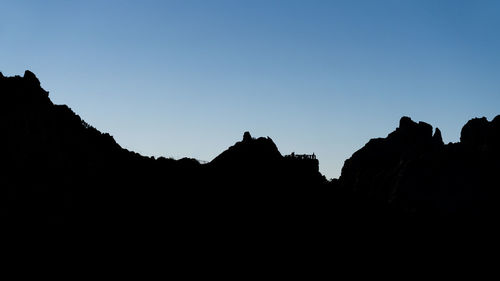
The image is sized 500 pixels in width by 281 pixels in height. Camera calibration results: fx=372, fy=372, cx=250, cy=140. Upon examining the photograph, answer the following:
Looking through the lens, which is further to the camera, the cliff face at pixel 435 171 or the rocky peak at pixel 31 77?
the cliff face at pixel 435 171

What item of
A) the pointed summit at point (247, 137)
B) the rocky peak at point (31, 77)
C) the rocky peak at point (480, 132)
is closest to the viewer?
the rocky peak at point (31, 77)

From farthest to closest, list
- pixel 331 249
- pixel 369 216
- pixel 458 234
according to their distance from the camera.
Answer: pixel 458 234
pixel 369 216
pixel 331 249

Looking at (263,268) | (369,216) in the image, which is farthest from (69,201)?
(369,216)

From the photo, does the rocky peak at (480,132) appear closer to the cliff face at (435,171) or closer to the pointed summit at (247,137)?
the cliff face at (435,171)

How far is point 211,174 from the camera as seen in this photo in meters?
30.9

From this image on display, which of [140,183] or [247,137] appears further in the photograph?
[247,137]

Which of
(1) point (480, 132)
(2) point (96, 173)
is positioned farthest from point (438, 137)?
(2) point (96, 173)

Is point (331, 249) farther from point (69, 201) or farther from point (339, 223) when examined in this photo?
point (69, 201)

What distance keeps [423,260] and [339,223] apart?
27.7 ft

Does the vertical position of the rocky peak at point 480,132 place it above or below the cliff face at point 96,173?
above

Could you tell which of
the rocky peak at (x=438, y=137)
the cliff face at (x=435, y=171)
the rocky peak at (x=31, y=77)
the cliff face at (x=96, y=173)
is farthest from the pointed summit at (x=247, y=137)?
the rocky peak at (x=438, y=137)

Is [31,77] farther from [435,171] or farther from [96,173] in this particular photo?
[435,171]

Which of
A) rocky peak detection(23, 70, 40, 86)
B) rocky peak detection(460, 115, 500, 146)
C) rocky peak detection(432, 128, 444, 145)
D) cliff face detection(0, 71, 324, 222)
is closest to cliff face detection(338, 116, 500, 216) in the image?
rocky peak detection(460, 115, 500, 146)

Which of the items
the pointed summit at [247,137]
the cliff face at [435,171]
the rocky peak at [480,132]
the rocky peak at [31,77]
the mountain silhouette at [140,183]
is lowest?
the mountain silhouette at [140,183]
